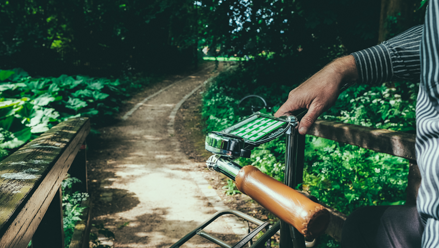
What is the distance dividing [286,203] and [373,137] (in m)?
1.97

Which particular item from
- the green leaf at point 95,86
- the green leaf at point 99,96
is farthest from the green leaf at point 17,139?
the green leaf at point 95,86

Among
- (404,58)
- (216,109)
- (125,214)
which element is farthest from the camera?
(216,109)

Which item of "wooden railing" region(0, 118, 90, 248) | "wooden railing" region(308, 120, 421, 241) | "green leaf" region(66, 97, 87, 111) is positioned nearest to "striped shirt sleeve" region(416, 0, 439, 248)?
"wooden railing" region(0, 118, 90, 248)

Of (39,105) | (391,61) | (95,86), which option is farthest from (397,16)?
(95,86)

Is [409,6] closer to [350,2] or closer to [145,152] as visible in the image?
[350,2]

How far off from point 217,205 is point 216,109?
15.7ft

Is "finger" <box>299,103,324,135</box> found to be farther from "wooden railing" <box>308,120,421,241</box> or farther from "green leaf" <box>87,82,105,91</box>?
"green leaf" <box>87,82,105,91</box>

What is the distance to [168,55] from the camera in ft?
77.3

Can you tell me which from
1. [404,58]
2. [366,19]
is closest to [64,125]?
[404,58]

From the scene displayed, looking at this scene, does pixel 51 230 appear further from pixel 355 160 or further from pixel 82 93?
pixel 82 93

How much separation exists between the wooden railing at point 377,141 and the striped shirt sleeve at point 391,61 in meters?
1.12

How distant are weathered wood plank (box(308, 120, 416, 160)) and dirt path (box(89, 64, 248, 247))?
1625 mm

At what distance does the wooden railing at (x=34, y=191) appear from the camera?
3.58ft

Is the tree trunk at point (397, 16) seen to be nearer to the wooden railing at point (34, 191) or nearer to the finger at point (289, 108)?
the finger at point (289, 108)
